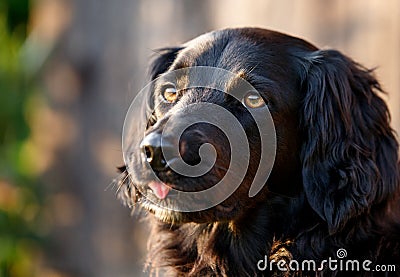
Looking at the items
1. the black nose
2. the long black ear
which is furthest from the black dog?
the black nose

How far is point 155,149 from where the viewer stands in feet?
10.7

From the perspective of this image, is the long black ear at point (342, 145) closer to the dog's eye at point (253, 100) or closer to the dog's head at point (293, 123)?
the dog's head at point (293, 123)

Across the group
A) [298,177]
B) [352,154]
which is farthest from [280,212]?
[352,154]

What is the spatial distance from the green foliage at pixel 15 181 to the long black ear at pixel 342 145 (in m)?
4.52

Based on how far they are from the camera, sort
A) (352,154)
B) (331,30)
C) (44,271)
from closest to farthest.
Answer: (352,154), (331,30), (44,271)

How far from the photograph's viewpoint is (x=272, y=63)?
147 inches

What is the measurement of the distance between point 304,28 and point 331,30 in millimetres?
261

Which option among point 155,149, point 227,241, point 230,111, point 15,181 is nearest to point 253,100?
point 230,111

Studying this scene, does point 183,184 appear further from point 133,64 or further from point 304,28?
point 133,64

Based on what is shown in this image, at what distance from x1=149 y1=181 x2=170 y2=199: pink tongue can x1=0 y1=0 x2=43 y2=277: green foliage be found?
4467 mm

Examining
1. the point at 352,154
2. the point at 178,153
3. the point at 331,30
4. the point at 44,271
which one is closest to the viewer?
the point at 178,153

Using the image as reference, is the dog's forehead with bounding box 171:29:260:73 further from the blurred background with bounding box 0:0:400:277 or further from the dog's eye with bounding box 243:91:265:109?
the blurred background with bounding box 0:0:400:277

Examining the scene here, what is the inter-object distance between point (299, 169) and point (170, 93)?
71cm

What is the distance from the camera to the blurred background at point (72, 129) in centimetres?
734
